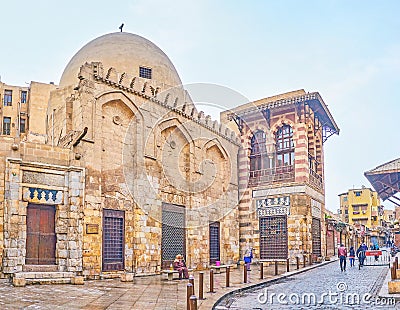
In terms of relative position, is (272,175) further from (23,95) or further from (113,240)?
(23,95)

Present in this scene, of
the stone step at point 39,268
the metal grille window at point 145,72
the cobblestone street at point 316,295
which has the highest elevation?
the metal grille window at point 145,72

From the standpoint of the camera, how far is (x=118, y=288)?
1223 centimetres

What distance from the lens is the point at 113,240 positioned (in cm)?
1644

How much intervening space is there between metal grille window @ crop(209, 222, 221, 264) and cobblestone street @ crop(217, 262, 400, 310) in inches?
273

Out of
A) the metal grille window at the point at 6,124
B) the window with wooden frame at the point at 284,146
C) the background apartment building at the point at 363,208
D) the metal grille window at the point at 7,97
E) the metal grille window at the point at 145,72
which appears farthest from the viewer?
the background apartment building at the point at 363,208

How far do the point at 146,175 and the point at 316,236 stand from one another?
10384 mm

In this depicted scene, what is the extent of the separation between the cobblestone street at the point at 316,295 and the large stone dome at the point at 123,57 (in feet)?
37.1

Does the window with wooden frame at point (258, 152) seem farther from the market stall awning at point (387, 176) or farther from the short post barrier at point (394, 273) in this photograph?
the short post barrier at point (394, 273)

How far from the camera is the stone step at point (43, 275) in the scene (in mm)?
12500

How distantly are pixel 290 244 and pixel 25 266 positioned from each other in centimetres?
1275

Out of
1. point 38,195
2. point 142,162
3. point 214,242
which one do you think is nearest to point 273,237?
point 214,242

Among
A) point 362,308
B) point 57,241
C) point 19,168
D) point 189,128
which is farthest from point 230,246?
point 362,308

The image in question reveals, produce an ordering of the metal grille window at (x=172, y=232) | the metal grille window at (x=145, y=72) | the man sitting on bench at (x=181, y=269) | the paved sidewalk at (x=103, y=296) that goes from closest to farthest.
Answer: the paved sidewalk at (x=103, y=296), the man sitting on bench at (x=181, y=269), the metal grille window at (x=172, y=232), the metal grille window at (x=145, y=72)

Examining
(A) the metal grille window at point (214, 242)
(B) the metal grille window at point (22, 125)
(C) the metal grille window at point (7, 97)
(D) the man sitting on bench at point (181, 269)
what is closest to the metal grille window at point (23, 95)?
(C) the metal grille window at point (7, 97)
